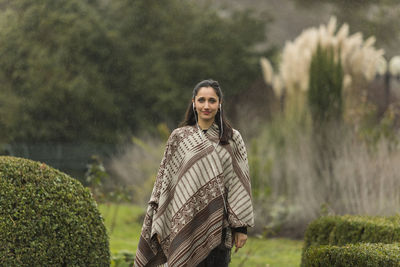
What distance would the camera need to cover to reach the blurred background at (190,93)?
337 inches

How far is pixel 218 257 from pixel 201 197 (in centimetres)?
36

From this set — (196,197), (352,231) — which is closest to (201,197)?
(196,197)

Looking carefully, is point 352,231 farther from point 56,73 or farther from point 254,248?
point 56,73

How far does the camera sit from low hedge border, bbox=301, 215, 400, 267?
439cm

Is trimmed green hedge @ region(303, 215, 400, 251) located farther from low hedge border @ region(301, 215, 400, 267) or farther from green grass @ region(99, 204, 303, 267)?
green grass @ region(99, 204, 303, 267)

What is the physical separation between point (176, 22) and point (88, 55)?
10.7 ft

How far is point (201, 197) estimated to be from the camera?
10.4ft

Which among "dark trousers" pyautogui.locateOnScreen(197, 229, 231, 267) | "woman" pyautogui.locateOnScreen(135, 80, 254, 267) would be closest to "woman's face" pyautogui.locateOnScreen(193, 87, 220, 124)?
"woman" pyautogui.locateOnScreen(135, 80, 254, 267)

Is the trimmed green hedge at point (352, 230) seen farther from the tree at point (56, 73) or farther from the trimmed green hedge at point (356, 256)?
the tree at point (56, 73)

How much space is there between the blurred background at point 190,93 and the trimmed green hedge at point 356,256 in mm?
4038

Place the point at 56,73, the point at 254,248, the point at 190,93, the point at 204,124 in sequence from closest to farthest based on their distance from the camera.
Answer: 1. the point at 204,124
2. the point at 254,248
3. the point at 56,73
4. the point at 190,93

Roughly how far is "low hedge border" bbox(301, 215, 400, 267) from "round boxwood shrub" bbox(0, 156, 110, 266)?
1626 mm

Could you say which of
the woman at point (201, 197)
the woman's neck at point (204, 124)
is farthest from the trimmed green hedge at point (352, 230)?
the woman's neck at point (204, 124)

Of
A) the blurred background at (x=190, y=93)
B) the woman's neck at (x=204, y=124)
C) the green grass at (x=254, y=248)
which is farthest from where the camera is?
the blurred background at (x=190, y=93)
